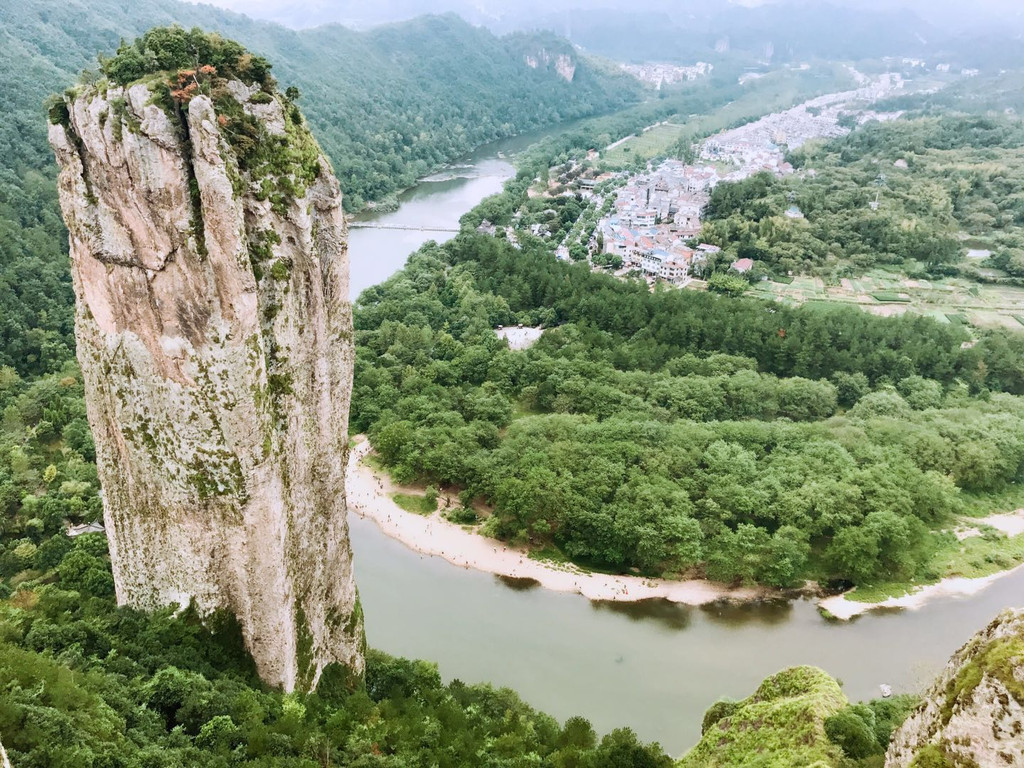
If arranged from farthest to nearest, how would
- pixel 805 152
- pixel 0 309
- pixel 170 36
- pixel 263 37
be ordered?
pixel 263 37
pixel 805 152
pixel 0 309
pixel 170 36

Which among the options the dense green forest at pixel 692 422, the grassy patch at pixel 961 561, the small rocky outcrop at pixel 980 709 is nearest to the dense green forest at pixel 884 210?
the dense green forest at pixel 692 422

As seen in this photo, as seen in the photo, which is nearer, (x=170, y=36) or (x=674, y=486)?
(x=170, y=36)

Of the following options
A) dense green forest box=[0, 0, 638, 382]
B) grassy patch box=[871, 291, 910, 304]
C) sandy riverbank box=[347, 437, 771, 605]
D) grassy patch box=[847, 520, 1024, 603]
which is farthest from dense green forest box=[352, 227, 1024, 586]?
dense green forest box=[0, 0, 638, 382]

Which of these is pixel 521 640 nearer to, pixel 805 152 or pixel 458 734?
pixel 458 734

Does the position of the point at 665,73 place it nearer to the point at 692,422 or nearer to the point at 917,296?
the point at 917,296

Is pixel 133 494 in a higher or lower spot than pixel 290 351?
lower

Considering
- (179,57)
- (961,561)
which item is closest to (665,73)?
(961,561)

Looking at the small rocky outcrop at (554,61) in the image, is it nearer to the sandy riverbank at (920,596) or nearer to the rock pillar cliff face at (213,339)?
the sandy riverbank at (920,596)

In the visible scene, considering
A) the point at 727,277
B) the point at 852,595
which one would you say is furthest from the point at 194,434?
the point at 727,277
